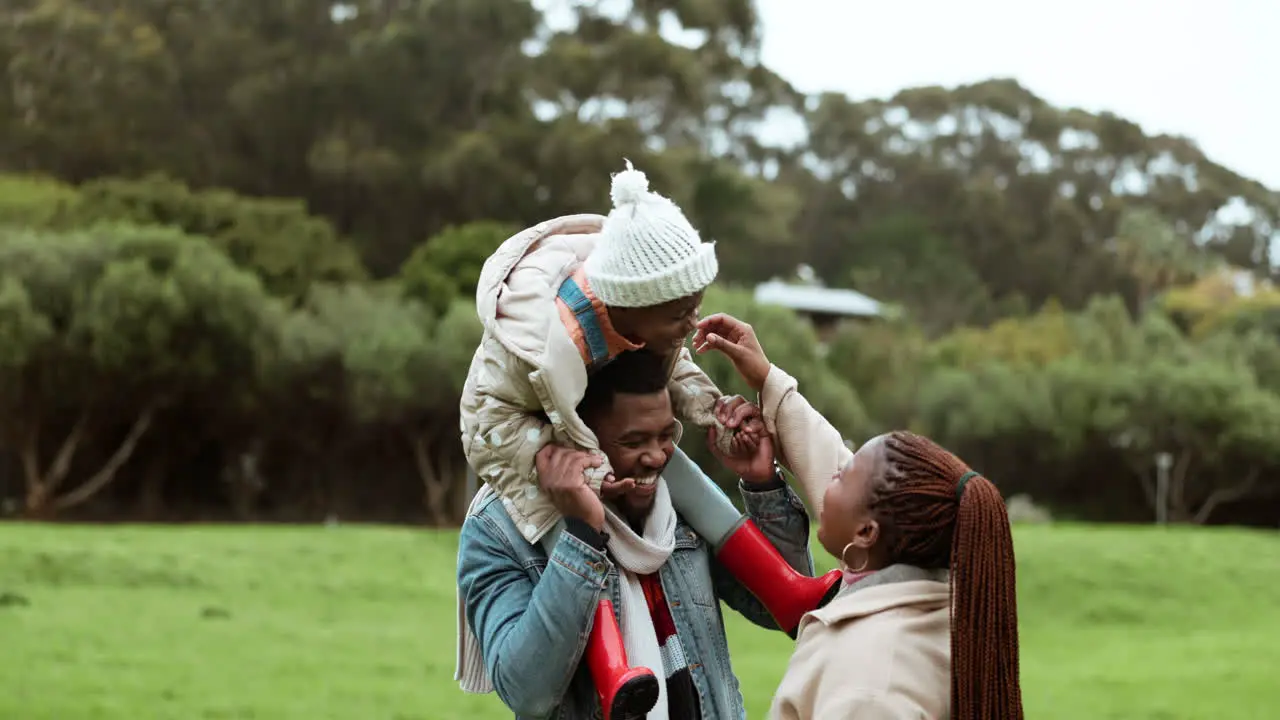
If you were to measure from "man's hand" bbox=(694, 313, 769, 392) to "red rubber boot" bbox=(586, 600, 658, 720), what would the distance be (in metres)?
0.58

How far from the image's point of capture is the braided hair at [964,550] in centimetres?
221

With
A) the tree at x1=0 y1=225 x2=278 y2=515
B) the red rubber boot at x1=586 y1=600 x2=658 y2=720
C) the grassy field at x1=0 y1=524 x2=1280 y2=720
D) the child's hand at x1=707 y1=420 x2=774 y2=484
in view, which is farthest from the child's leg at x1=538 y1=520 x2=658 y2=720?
the tree at x1=0 y1=225 x2=278 y2=515

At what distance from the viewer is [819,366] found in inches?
1244

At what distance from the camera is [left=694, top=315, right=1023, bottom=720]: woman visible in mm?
2201

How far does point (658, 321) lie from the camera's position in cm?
257

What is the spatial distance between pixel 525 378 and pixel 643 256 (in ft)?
1.02

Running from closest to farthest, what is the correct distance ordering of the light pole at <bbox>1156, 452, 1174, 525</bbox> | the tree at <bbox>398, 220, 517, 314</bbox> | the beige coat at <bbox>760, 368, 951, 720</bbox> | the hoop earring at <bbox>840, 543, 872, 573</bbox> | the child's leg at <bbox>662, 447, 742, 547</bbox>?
the beige coat at <bbox>760, 368, 951, 720</bbox> → the hoop earring at <bbox>840, 543, 872, 573</bbox> → the child's leg at <bbox>662, 447, 742, 547</bbox> → the tree at <bbox>398, 220, 517, 314</bbox> → the light pole at <bbox>1156, 452, 1174, 525</bbox>

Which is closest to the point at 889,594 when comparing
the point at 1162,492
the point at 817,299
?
the point at 1162,492

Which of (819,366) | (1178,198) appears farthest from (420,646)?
(1178,198)

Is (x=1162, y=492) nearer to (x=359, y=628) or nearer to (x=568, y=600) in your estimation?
(x=359, y=628)

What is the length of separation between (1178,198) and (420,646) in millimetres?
61089

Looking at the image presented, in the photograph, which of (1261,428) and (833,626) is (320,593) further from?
(1261,428)

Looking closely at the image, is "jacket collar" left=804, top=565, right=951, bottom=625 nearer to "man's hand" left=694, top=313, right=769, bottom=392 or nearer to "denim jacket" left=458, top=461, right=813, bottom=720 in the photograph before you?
"denim jacket" left=458, top=461, right=813, bottom=720

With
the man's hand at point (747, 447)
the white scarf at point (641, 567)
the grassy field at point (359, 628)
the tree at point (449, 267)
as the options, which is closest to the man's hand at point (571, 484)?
the white scarf at point (641, 567)
